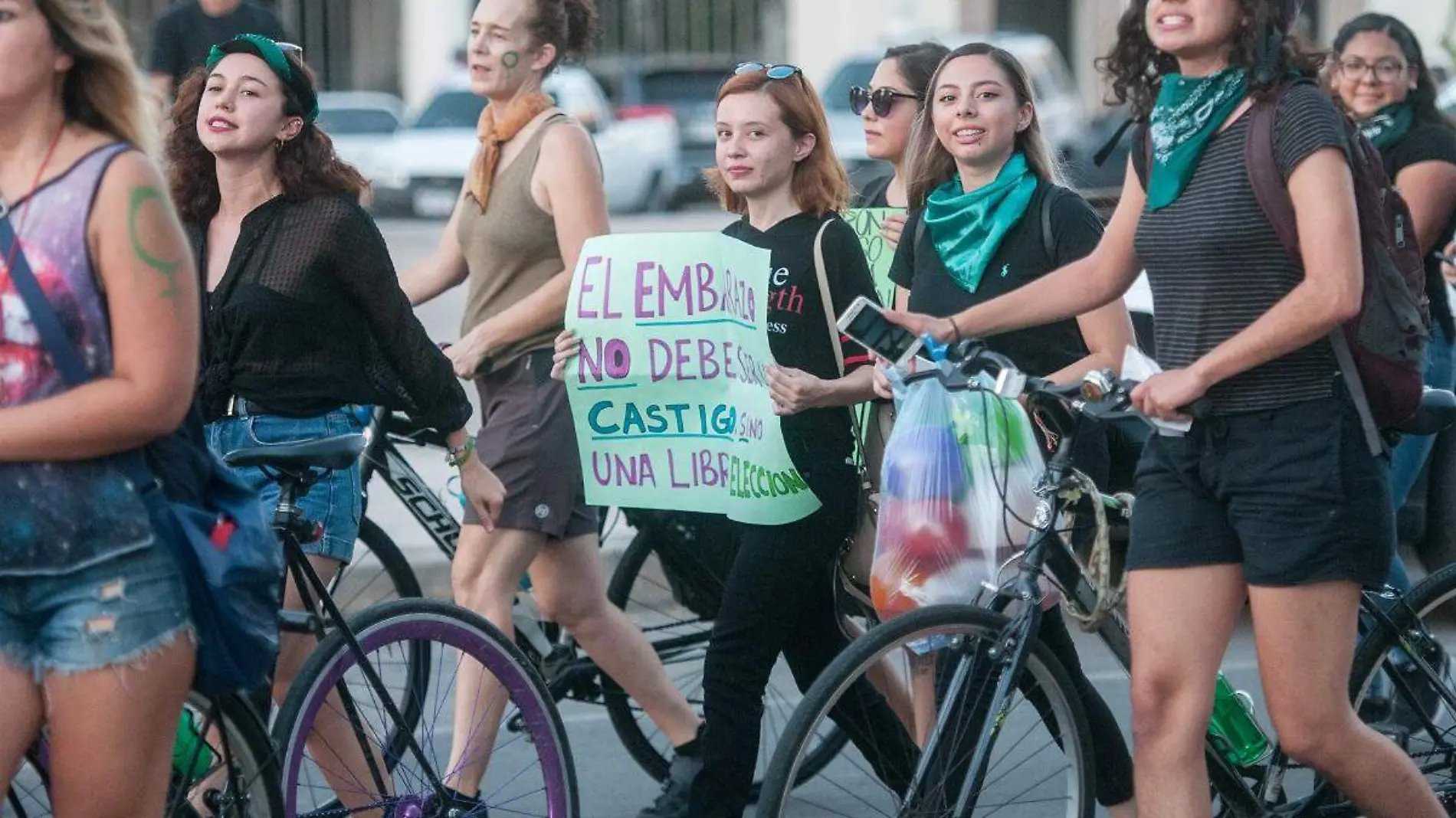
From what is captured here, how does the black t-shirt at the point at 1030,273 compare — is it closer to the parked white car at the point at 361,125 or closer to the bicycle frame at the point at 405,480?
the bicycle frame at the point at 405,480

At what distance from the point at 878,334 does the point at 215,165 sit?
1.43 metres

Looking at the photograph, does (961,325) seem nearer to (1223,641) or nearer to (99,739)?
(1223,641)

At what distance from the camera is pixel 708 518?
5336 millimetres

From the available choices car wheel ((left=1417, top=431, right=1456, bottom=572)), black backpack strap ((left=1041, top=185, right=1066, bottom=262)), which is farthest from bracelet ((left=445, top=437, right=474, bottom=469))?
car wheel ((left=1417, top=431, right=1456, bottom=572))

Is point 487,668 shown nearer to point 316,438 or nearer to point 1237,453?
point 316,438

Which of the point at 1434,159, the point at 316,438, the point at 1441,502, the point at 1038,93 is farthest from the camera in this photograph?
the point at 1038,93

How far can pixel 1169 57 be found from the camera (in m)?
3.94

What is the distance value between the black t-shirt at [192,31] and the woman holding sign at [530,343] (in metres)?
3.64

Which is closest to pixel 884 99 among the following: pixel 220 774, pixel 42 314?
pixel 220 774

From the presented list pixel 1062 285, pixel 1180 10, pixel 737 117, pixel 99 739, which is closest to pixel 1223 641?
pixel 1062 285

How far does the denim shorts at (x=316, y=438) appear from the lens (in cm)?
423

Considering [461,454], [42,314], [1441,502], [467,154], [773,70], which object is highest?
[773,70]

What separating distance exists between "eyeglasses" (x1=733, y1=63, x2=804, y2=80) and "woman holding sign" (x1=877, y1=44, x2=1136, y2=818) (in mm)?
309

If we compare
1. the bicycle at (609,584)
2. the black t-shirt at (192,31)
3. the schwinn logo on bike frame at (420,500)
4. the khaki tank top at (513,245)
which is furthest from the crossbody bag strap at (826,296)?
the black t-shirt at (192,31)
